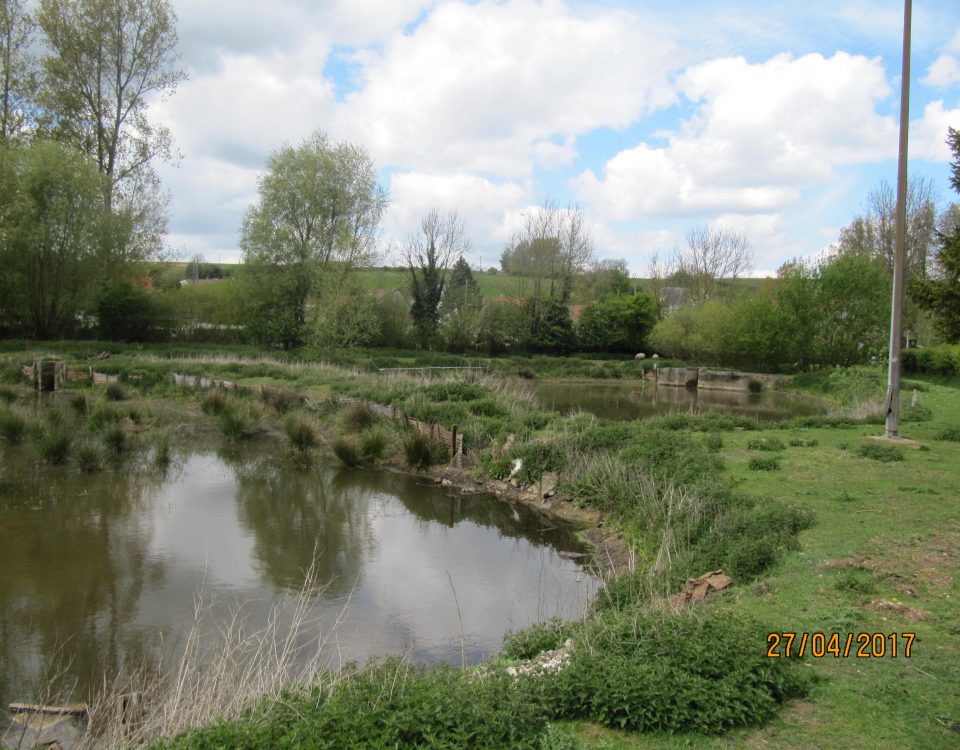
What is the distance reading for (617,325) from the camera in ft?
156

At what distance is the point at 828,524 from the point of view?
25.6 ft

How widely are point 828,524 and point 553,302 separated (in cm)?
4013

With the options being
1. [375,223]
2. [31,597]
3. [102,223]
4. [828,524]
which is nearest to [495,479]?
[828,524]

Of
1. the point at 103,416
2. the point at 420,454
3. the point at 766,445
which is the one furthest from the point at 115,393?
the point at 766,445

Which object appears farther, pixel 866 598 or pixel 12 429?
pixel 12 429

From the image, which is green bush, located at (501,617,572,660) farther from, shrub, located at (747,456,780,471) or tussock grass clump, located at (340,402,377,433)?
tussock grass clump, located at (340,402,377,433)

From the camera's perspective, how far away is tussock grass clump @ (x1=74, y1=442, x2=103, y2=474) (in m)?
13.4

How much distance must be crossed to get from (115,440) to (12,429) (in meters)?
2.14

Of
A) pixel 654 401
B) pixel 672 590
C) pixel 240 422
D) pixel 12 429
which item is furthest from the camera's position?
pixel 654 401

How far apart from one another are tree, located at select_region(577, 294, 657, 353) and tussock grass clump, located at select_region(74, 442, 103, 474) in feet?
120

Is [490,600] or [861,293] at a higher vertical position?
[861,293]

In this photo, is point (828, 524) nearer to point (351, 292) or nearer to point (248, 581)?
point (248, 581)

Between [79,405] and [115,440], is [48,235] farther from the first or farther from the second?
[115,440]

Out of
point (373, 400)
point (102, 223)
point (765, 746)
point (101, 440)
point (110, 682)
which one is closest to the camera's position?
point (765, 746)
